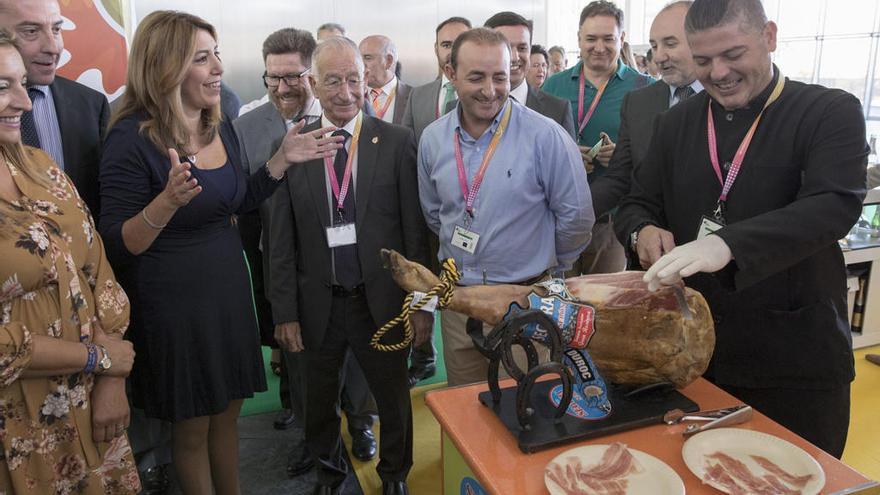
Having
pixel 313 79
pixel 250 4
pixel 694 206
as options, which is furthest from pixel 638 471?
pixel 250 4

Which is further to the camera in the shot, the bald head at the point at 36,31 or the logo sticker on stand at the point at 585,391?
the bald head at the point at 36,31

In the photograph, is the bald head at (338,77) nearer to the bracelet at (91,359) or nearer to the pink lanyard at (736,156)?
the bracelet at (91,359)

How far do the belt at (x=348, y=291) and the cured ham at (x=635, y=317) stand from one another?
866 millimetres

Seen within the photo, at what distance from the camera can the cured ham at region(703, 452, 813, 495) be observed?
1185 mm

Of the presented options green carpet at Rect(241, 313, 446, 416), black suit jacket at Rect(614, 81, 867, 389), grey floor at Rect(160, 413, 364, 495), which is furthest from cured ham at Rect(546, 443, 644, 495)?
green carpet at Rect(241, 313, 446, 416)

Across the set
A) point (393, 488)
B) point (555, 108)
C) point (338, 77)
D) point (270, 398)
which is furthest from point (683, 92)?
point (270, 398)

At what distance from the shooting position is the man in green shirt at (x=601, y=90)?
10.8 ft

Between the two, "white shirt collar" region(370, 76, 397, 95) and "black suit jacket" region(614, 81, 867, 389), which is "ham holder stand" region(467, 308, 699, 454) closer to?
"black suit jacket" region(614, 81, 867, 389)

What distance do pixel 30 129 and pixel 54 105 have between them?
133mm

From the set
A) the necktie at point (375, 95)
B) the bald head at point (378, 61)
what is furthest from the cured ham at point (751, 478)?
the bald head at point (378, 61)

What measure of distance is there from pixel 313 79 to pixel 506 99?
2.42ft

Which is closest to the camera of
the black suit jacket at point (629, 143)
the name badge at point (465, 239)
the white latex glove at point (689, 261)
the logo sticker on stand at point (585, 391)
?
the white latex glove at point (689, 261)

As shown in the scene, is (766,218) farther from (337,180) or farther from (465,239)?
(337,180)

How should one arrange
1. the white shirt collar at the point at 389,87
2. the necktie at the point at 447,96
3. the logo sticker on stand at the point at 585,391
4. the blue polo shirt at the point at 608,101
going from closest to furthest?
the logo sticker on stand at the point at 585,391
the blue polo shirt at the point at 608,101
the necktie at the point at 447,96
the white shirt collar at the point at 389,87
